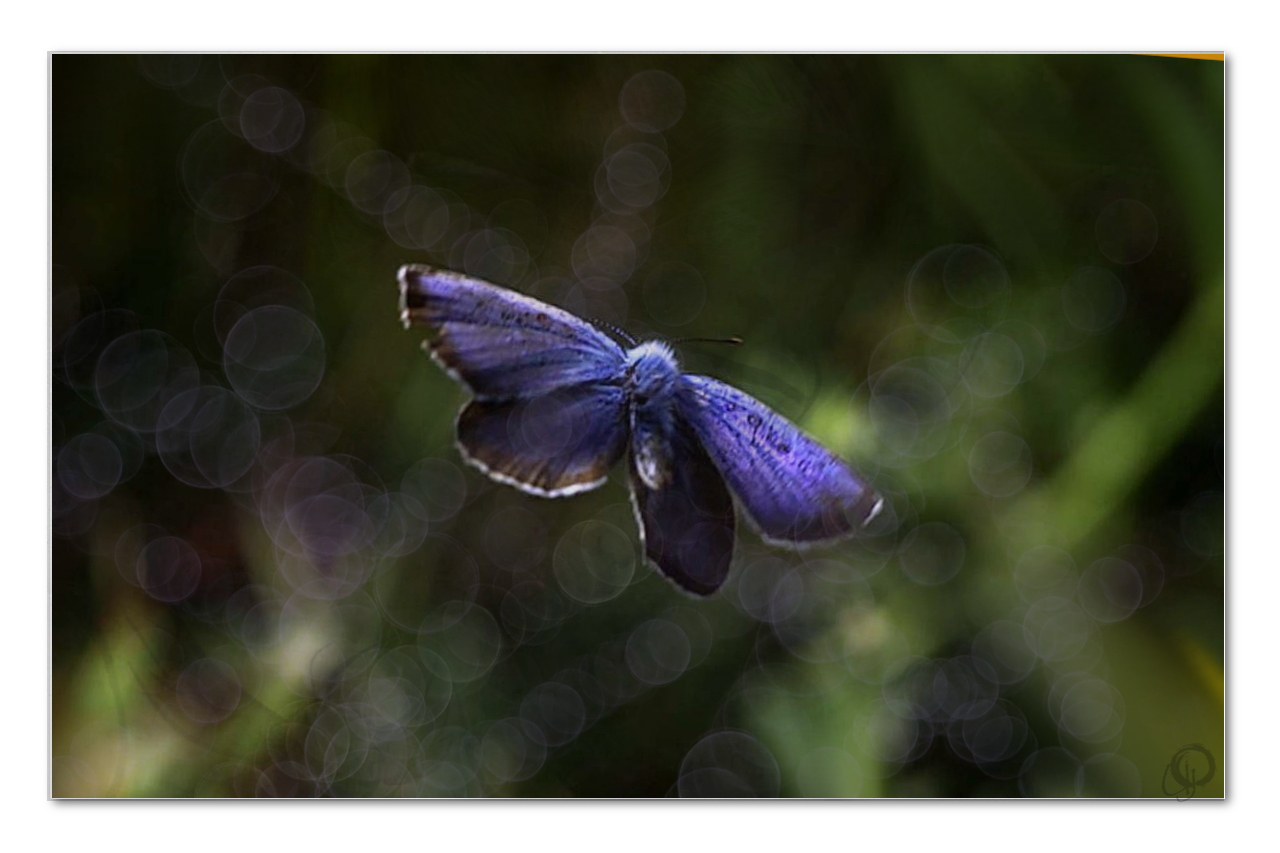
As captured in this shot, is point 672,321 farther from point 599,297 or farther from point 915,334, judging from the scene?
point 915,334

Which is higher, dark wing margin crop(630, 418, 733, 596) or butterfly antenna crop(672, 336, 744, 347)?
butterfly antenna crop(672, 336, 744, 347)

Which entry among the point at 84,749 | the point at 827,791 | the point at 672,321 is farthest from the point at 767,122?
the point at 84,749
